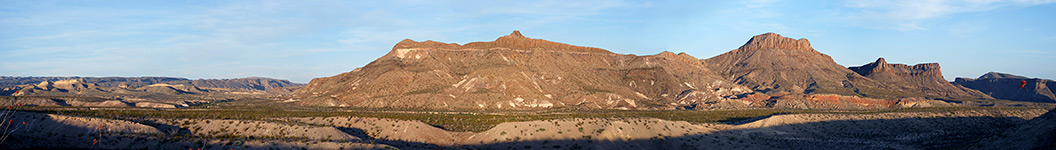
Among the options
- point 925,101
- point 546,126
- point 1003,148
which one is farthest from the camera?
point 925,101

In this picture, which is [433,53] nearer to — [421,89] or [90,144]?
[421,89]

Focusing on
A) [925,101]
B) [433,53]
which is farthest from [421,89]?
[925,101]

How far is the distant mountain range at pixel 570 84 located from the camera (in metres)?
126

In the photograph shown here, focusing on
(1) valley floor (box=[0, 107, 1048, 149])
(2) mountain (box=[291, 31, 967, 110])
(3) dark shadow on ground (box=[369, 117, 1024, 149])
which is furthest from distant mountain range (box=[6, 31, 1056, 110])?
(3) dark shadow on ground (box=[369, 117, 1024, 149])

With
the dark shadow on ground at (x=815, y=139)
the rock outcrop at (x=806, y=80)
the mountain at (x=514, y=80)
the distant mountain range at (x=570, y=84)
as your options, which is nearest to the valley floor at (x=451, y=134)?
the dark shadow on ground at (x=815, y=139)

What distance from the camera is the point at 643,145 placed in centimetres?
5528

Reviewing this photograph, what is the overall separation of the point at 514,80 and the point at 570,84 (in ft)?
61.6

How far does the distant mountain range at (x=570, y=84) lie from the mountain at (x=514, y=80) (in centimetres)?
28

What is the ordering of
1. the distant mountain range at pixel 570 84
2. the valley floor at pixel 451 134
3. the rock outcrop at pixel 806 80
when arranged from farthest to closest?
the rock outcrop at pixel 806 80 < the distant mountain range at pixel 570 84 < the valley floor at pixel 451 134

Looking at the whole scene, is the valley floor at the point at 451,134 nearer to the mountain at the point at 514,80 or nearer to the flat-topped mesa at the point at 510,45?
the mountain at the point at 514,80

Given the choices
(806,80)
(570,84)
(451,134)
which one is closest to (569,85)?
(570,84)

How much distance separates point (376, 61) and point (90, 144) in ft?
371

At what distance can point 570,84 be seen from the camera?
141 metres

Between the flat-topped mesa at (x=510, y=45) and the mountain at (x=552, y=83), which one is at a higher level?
the flat-topped mesa at (x=510, y=45)
